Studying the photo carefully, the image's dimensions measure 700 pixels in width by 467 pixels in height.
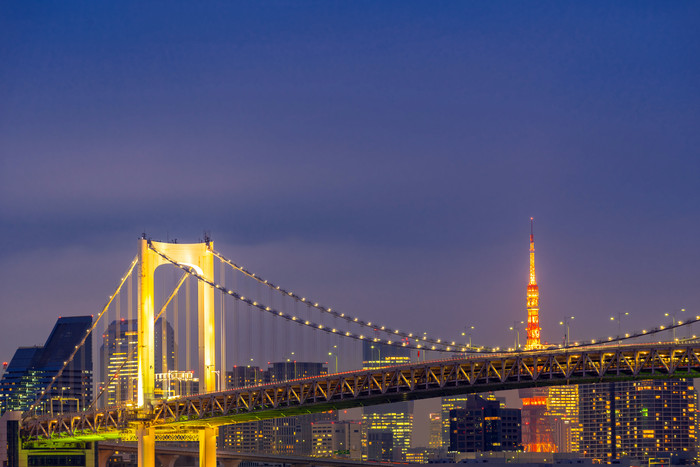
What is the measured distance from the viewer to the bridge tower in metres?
80.9

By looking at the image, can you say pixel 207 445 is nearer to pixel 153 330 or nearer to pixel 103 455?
pixel 153 330

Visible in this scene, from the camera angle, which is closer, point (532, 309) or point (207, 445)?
point (207, 445)

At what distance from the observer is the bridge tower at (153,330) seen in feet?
266

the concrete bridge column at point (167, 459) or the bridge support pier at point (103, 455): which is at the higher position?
the bridge support pier at point (103, 455)

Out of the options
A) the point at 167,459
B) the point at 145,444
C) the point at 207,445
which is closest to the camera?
the point at 145,444

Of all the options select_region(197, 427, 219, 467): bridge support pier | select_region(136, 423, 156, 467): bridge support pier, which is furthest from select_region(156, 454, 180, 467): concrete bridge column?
select_region(136, 423, 156, 467): bridge support pier

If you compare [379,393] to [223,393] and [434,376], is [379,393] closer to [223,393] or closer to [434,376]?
[434,376]

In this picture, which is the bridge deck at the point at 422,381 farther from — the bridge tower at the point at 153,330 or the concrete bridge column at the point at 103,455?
the concrete bridge column at the point at 103,455

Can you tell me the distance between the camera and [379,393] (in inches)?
3157

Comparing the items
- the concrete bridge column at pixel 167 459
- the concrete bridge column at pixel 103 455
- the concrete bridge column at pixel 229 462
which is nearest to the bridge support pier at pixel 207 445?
the concrete bridge column at pixel 103 455

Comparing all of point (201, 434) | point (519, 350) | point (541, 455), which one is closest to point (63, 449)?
point (201, 434)

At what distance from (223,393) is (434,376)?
12548 millimetres

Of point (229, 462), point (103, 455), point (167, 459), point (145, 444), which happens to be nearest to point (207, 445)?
point (145, 444)

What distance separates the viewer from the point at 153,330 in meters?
81.6
